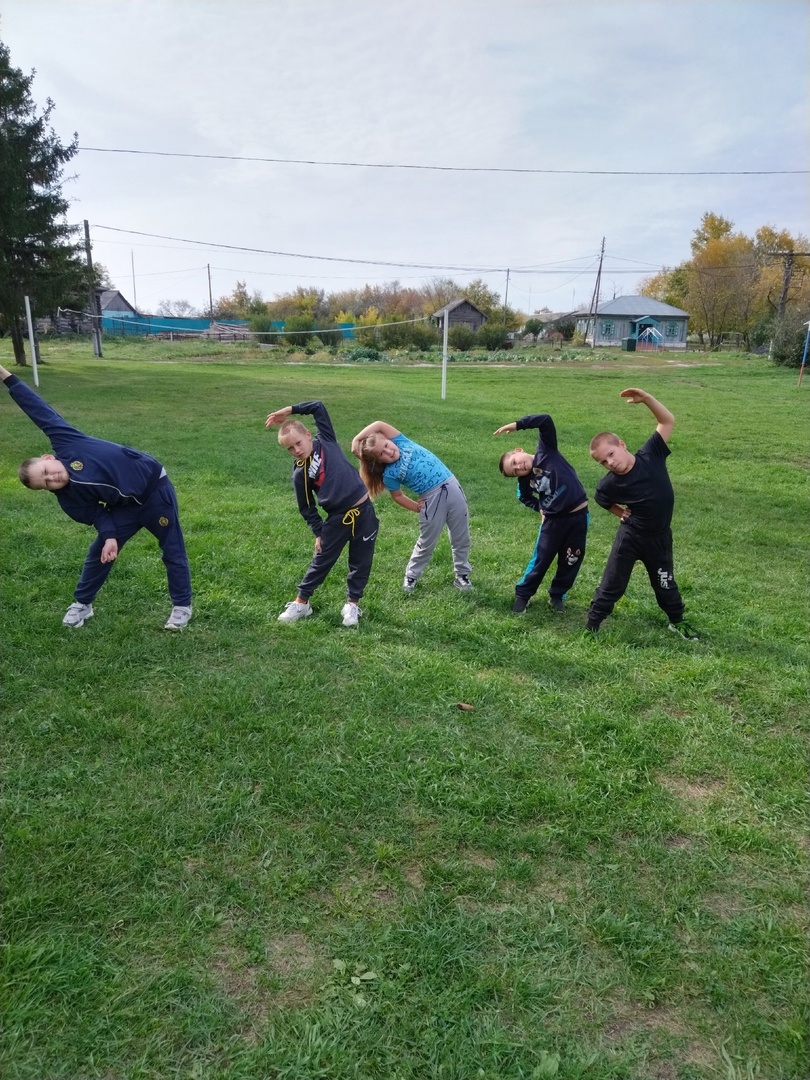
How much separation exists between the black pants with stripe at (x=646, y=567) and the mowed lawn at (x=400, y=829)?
0.73ft

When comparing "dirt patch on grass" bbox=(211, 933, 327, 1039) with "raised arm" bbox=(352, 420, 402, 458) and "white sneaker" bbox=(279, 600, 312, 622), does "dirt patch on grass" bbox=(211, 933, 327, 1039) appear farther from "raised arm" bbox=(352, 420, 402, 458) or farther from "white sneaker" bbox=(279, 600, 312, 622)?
"raised arm" bbox=(352, 420, 402, 458)

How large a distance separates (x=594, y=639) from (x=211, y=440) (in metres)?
9.11

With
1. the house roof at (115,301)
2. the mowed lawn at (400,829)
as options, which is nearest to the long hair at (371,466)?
the mowed lawn at (400,829)

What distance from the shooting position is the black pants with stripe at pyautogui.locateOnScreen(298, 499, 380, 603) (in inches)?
193

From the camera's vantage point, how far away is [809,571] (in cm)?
624

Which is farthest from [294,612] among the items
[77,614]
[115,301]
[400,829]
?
[115,301]

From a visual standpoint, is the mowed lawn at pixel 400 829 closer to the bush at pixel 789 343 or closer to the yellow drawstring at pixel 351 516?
the yellow drawstring at pixel 351 516

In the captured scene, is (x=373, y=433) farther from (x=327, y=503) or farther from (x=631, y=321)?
(x=631, y=321)

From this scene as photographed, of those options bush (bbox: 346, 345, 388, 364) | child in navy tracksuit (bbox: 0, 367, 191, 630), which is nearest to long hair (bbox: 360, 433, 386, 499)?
child in navy tracksuit (bbox: 0, 367, 191, 630)

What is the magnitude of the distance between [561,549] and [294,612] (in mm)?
2115

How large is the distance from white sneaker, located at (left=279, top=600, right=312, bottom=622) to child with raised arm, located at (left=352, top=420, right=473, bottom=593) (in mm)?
921

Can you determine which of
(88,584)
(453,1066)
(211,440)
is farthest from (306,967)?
(211,440)

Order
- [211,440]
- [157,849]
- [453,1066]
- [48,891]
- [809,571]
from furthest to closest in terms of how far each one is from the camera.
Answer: [211,440]
[809,571]
[157,849]
[48,891]
[453,1066]

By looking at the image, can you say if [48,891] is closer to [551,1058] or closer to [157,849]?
[157,849]
